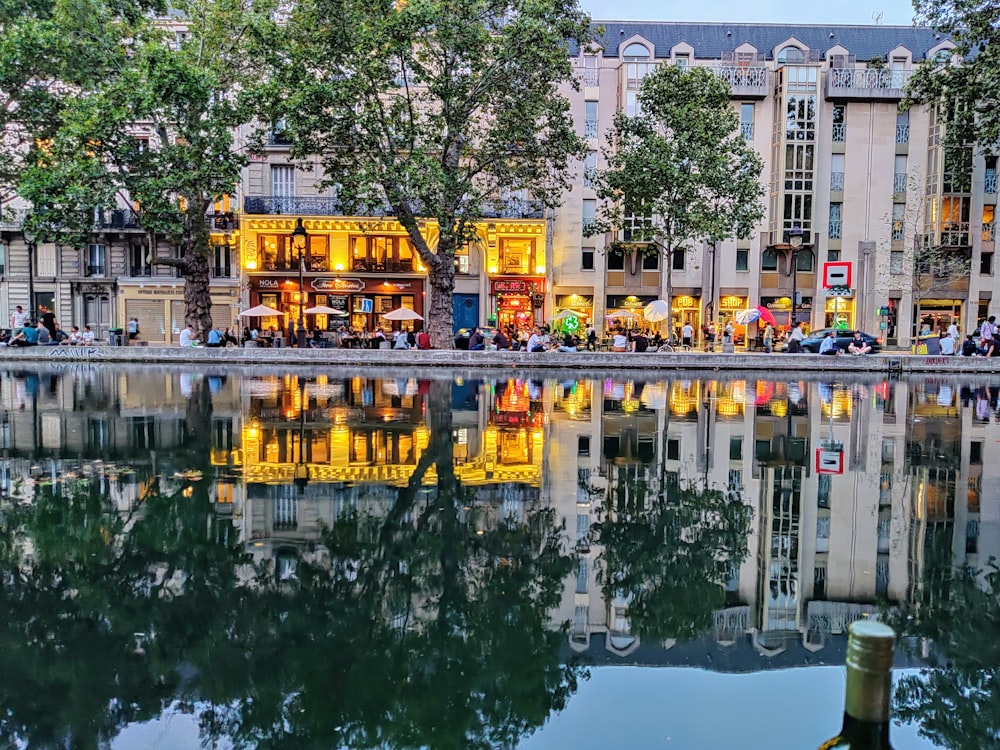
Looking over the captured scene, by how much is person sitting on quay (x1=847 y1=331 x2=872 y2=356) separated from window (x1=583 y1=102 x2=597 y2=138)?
1917 centimetres

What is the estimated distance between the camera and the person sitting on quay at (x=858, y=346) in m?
32.2

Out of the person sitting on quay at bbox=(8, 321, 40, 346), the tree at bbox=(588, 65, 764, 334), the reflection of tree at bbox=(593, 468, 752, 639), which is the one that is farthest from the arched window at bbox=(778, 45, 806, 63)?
→ the reflection of tree at bbox=(593, 468, 752, 639)

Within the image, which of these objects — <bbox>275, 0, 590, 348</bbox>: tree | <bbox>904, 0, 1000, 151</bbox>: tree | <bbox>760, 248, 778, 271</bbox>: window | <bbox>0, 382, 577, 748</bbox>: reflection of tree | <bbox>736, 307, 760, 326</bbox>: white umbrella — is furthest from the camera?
<bbox>760, 248, 778, 271</bbox>: window

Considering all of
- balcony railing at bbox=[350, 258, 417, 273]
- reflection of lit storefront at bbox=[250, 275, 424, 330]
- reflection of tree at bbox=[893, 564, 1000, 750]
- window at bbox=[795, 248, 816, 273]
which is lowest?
reflection of tree at bbox=[893, 564, 1000, 750]

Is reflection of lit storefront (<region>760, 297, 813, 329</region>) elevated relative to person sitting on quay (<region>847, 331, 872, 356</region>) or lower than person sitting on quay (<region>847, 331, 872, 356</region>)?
elevated

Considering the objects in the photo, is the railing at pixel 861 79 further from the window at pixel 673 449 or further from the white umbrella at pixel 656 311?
the window at pixel 673 449

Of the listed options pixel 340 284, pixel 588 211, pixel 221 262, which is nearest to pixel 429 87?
pixel 340 284

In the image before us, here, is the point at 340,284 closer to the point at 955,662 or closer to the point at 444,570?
the point at 444,570

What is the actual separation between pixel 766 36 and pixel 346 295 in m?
30.3

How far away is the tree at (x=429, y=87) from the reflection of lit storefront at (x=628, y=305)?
17.7 meters

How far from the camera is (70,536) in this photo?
6.65 meters

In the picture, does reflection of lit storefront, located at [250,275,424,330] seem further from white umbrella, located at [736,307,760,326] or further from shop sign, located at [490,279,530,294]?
white umbrella, located at [736,307,760,326]

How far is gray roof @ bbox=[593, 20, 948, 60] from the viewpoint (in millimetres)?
48875

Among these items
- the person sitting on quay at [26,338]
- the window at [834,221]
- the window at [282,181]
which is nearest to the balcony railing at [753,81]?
the window at [834,221]
